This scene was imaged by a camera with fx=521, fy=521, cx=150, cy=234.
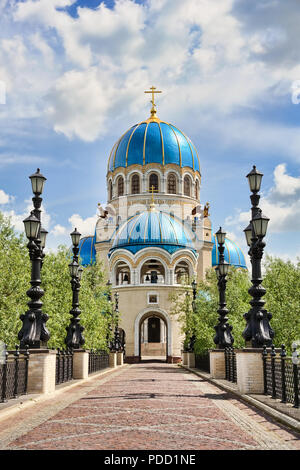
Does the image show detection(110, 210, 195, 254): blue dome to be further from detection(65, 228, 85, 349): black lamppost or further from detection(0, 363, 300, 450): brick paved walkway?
detection(0, 363, 300, 450): brick paved walkway

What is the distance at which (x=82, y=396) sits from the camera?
13000mm

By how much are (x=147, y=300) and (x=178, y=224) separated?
740 cm

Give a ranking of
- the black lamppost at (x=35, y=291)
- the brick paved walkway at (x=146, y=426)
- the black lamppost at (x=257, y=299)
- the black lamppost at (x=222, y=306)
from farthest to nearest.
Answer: the black lamppost at (x=222, y=306), the black lamppost at (x=257, y=299), the black lamppost at (x=35, y=291), the brick paved walkway at (x=146, y=426)

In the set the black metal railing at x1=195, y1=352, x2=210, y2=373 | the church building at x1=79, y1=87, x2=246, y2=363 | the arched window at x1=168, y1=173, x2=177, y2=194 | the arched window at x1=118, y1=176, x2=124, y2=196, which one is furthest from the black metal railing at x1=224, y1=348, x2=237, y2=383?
Answer: the arched window at x1=118, y1=176, x2=124, y2=196

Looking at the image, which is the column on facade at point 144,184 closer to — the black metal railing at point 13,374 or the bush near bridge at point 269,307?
the bush near bridge at point 269,307

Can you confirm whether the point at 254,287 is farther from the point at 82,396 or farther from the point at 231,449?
the point at 231,449

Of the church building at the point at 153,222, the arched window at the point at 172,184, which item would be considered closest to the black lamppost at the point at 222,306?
the church building at the point at 153,222

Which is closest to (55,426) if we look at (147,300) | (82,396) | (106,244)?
(82,396)

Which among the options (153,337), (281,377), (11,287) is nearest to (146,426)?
(281,377)

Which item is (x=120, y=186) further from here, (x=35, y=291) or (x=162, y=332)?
(x=35, y=291)

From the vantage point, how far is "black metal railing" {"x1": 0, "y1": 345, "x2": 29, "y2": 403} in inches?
384

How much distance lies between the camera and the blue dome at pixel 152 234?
4206 centimetres

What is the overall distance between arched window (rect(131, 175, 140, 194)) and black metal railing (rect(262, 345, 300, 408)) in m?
37.7

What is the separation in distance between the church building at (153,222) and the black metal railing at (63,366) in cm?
2438
